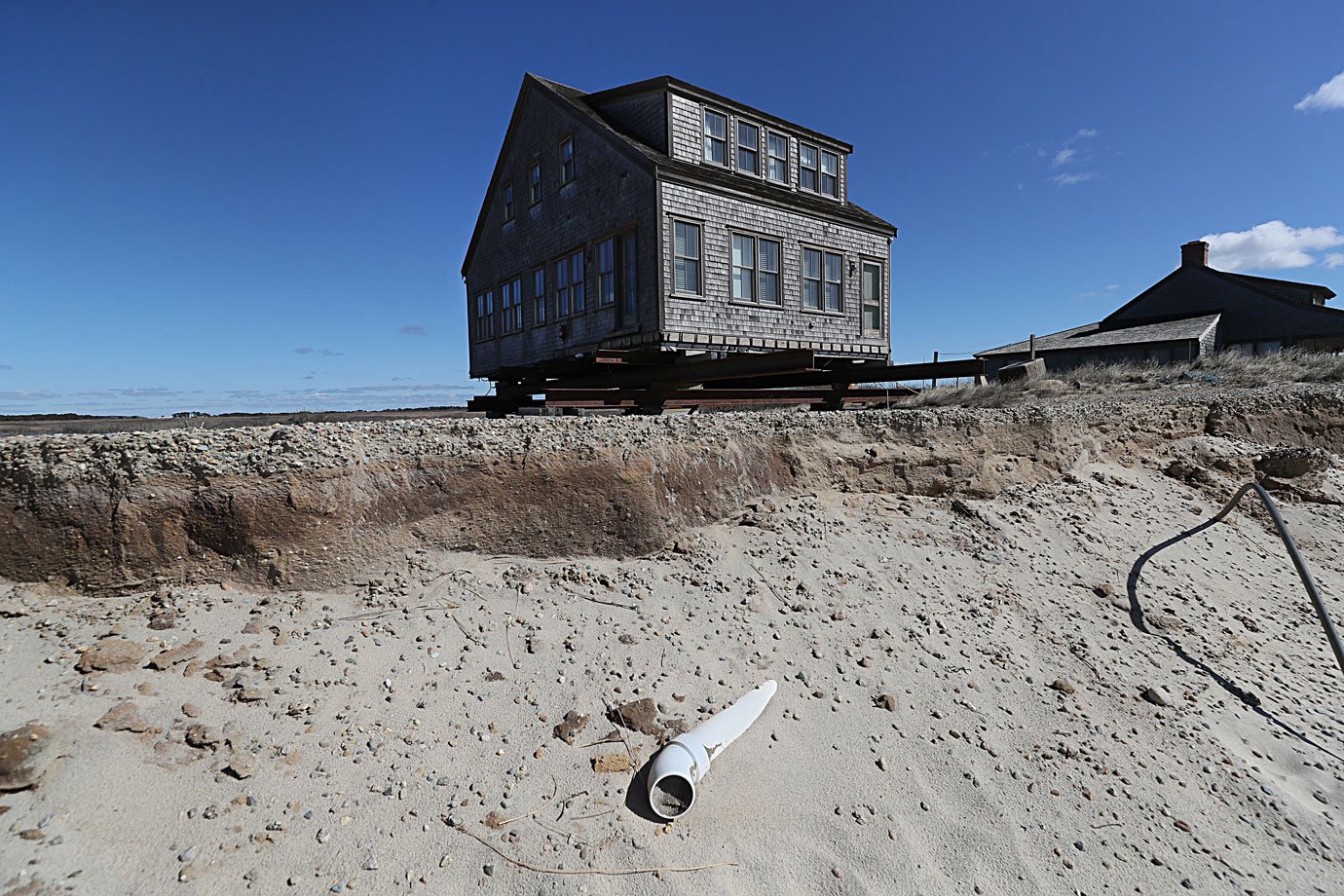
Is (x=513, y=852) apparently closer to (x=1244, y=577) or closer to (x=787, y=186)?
(x=1244, y=577)

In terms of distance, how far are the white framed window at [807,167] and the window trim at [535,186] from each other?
6391 mm

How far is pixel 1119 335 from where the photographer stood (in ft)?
85.8

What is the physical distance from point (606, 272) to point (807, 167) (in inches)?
238

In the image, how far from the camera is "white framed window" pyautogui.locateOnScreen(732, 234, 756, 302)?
12.8 metres

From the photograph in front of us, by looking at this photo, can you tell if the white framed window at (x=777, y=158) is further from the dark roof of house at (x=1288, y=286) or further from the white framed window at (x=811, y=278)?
the dark roof of house at (x=1288, y=286)

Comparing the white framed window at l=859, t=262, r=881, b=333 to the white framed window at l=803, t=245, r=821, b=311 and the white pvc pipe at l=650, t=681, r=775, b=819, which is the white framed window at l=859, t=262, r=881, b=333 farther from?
the white pvc pipe at l=650, t=681, r=775, b=819

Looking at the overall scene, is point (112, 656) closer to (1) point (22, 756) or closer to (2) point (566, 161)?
(1) point (22, 756)

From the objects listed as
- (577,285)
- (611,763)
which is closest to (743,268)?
(577,285)

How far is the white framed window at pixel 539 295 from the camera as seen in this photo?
1534 centimetres

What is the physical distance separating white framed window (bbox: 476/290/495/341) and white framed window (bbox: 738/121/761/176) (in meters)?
8.01

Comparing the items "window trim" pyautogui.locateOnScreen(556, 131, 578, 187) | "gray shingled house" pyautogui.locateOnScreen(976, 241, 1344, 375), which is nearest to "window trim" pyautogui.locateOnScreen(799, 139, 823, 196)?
"window trim" pyautogui.locateOnScreen(556, 131, 578, 187)

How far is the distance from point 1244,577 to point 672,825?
24.6 ft

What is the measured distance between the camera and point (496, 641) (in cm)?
398

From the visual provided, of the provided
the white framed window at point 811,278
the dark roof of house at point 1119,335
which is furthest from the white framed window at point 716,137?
the dark roof of house at point 1119,335
